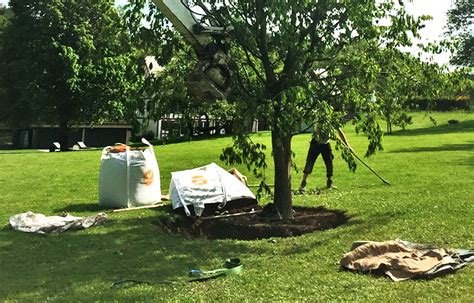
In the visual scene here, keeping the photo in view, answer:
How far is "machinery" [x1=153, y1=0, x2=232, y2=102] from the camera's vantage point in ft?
22.5

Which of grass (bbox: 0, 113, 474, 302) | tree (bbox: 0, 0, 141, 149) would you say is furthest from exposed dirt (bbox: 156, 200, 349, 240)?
tree (bbox: 0, 0, 141, 149)

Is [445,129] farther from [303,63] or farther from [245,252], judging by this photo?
[245,252]

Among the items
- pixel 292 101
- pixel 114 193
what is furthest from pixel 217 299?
pixel 114 193

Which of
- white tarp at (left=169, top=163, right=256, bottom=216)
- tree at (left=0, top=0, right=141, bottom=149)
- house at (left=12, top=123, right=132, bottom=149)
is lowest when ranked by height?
house at (left=12, top=123, right=132, bottom=149)

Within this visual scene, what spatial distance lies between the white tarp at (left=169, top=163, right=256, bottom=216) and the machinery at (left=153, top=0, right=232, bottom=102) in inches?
109

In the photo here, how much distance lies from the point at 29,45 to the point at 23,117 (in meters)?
5.48

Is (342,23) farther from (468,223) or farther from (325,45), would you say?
(468,223)

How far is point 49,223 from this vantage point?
8617mm

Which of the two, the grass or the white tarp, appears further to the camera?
the white tarp

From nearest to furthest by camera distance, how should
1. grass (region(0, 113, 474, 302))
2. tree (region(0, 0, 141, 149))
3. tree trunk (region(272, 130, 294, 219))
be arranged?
grass (region(0, 113, 474, 302)), tree trunk (region(272, 130, 294, 219)), tree (region(0, 0, 141, 149))

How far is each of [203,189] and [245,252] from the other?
2782 mm

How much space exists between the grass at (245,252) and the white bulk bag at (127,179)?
441 millimetres

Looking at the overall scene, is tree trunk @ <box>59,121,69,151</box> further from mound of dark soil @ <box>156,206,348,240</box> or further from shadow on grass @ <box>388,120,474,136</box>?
mound of dark soil @ <box>156,206,348,240</box>

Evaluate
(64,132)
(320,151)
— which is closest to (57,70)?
(64,132)
